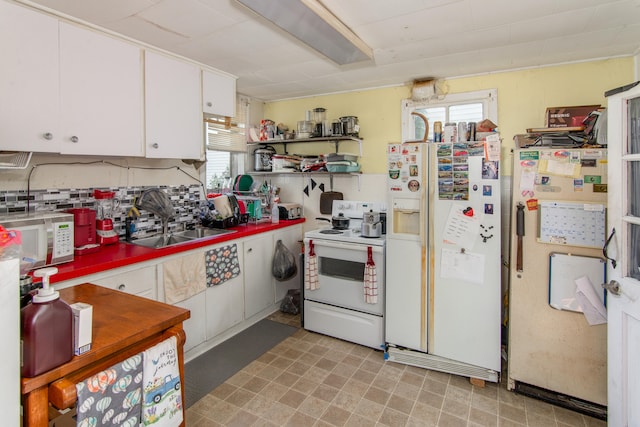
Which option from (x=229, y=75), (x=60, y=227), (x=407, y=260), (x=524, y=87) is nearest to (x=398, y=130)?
(x=524, y=87)

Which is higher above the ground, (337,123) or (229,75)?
(229,75)

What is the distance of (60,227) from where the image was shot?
2049 mm

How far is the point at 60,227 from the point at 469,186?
8.55 ft

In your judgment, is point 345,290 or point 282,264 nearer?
point 345,290

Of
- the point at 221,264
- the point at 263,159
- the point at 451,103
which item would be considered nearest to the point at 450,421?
the point at 221,264

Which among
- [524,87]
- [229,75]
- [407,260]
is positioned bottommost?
[407,260]

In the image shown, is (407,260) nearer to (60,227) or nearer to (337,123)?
(337,123)

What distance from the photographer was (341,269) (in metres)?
3.06

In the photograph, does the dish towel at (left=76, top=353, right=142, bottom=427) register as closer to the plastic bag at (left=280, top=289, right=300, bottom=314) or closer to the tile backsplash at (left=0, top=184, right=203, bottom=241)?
the tile backsplash at (left=0, top=184, right=203, bottom=241)

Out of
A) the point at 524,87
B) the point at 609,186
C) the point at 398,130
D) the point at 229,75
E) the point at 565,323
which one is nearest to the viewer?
the point at 609,186

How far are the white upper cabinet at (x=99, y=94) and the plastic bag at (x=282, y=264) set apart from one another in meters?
1.59

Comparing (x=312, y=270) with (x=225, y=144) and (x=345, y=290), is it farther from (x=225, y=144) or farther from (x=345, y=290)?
(x=225, y=144)

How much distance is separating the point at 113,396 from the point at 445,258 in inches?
84.2

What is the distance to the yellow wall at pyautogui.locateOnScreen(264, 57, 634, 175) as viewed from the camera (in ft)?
9.08
